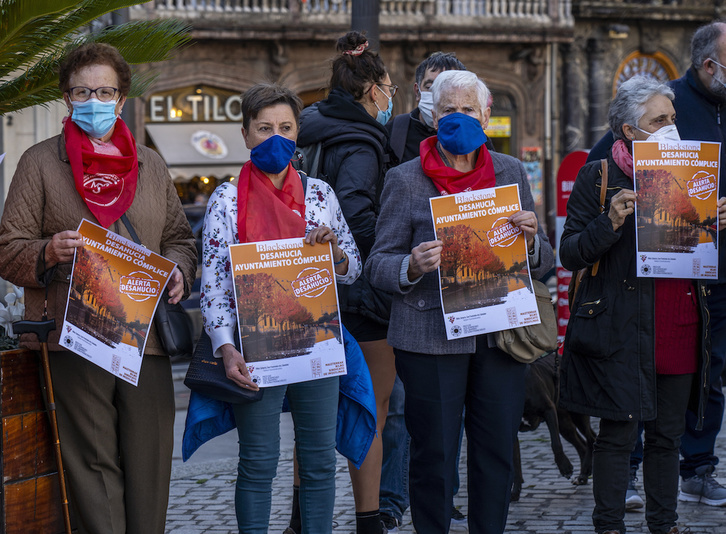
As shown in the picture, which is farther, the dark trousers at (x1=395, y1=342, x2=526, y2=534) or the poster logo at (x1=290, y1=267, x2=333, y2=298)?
the dark trousers at (x1=395, y1=342, x2=526, y2=534)

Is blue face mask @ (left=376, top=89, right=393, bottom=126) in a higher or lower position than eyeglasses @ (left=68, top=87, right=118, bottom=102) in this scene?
higher

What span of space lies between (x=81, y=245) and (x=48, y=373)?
1.62 ft

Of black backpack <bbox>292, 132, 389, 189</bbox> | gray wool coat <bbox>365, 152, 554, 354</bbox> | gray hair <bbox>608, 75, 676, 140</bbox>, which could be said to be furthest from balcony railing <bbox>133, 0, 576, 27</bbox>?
gray wool coat <bbox>365, 152, 554, 354</bbox>

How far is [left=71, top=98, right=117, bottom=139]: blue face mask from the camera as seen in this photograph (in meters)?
3.63

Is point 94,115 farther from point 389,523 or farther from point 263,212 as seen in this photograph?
point 389,523

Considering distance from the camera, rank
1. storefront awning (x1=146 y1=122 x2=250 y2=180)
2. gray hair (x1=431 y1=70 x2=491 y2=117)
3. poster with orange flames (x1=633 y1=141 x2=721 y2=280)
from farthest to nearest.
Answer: storefront awning (x1=146 y1=122 x2=250 y2=180), poster with orange flames (x1=633 y1=141 x2=721 y2=280), gray hair (x1=431 y1=70 x2=491 y2=117)

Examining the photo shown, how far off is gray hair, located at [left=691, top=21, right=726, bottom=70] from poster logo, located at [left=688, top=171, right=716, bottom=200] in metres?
1.10

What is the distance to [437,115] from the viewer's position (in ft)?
13.1

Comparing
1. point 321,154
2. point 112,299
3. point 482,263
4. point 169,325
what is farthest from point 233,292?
point 321,154

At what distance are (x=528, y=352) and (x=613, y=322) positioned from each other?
2.37ft

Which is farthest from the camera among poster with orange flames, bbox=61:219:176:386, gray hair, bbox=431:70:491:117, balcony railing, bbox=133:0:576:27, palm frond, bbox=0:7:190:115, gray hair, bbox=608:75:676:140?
balcony railing, bbox=133:0:576:27

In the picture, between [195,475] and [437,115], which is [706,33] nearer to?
[437,115]

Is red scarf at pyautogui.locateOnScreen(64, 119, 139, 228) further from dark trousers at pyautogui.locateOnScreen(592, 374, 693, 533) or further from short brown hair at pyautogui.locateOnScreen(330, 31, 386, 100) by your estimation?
dark trousers at pyautogui.locateOnScreen(592, 374, 693, 533)

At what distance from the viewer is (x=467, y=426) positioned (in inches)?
160
